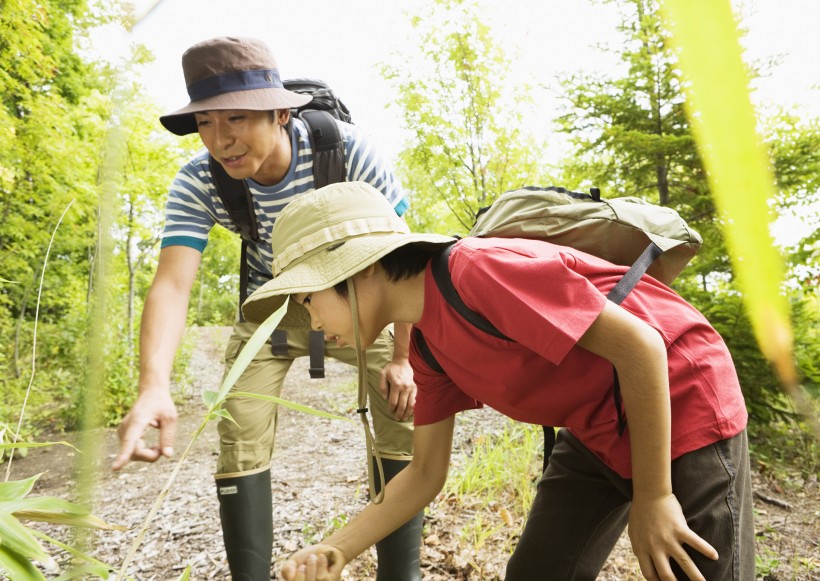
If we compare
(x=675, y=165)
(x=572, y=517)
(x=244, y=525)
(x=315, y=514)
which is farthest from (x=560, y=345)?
(x=675, y=165)

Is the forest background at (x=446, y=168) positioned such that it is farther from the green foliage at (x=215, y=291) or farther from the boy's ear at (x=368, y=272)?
the green foliage at (x=215, y=291)

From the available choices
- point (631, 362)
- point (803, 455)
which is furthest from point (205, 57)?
point (803, 455)

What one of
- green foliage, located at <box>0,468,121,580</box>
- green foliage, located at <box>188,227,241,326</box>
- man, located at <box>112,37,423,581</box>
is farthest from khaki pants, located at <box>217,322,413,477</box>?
green foliage, located at <box>188,227,241,326</box>

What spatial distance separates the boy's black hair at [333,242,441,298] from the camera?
4.82 feet

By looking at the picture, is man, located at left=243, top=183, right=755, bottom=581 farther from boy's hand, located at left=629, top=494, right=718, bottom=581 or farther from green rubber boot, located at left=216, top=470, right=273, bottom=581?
green rubber boot, located at left=216, top=470, right=273, bottom=581

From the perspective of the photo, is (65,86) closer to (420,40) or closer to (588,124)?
(420,40)

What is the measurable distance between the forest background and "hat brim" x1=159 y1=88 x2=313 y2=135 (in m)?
1.36

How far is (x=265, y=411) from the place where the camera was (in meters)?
2.05

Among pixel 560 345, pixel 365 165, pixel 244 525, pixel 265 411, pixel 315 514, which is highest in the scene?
pixel 365 165

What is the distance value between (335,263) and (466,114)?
5273 mm

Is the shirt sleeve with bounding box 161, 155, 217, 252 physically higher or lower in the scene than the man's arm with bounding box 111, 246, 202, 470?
higher

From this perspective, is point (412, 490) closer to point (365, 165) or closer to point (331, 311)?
point (331, 311)

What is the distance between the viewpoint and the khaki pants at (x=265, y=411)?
78.7 inches

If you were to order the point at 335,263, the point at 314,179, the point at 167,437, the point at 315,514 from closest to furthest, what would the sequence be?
the point at 167,437
the point at 335,263
the point at 314,179
the point at 315,514
